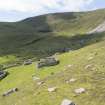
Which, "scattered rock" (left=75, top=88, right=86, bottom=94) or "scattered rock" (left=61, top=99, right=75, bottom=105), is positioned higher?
"scattered rock" (left=75, top=88, right=86, bottom=94)

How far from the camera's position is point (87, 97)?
96.2ft

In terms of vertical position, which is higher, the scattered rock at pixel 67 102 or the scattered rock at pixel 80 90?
the scattered rock at pixel 80 90

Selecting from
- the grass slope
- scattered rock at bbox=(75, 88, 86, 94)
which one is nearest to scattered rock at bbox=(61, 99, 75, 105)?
the grass slope

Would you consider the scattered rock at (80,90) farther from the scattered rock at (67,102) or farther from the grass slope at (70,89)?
the scattered rock at (67,102)

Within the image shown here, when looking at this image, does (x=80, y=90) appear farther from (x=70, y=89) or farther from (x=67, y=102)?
(x=67, y=102)

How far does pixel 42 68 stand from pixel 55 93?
1865cm

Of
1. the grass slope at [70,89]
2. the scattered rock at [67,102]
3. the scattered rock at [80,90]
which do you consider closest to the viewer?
the scattered rock at [67,102]

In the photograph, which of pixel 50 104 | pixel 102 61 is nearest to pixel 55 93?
pixel 50 104

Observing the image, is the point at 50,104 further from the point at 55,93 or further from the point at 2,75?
the point at 2,75

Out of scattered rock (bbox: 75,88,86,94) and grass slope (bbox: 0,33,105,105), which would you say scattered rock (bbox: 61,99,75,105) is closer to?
grass slope (bbox: 0,33,105,105)

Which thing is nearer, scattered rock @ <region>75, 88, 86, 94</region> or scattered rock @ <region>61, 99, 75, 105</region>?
scattered rock @ <region>61, 99, 75, 105</region>

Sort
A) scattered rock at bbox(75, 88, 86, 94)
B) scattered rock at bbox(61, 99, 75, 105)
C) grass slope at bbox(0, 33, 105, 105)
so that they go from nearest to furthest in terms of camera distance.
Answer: scattered rock at bbox(61, 99, 75, 105) < grass slope at bbox(0, 33, 105, 105) < scattered rock at bbox(75, 88, 86, 94)

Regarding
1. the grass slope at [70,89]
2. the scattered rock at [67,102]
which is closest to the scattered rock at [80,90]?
the grass slope at [70,89]

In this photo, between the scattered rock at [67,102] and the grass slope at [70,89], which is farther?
the grass slope at [70,89]
